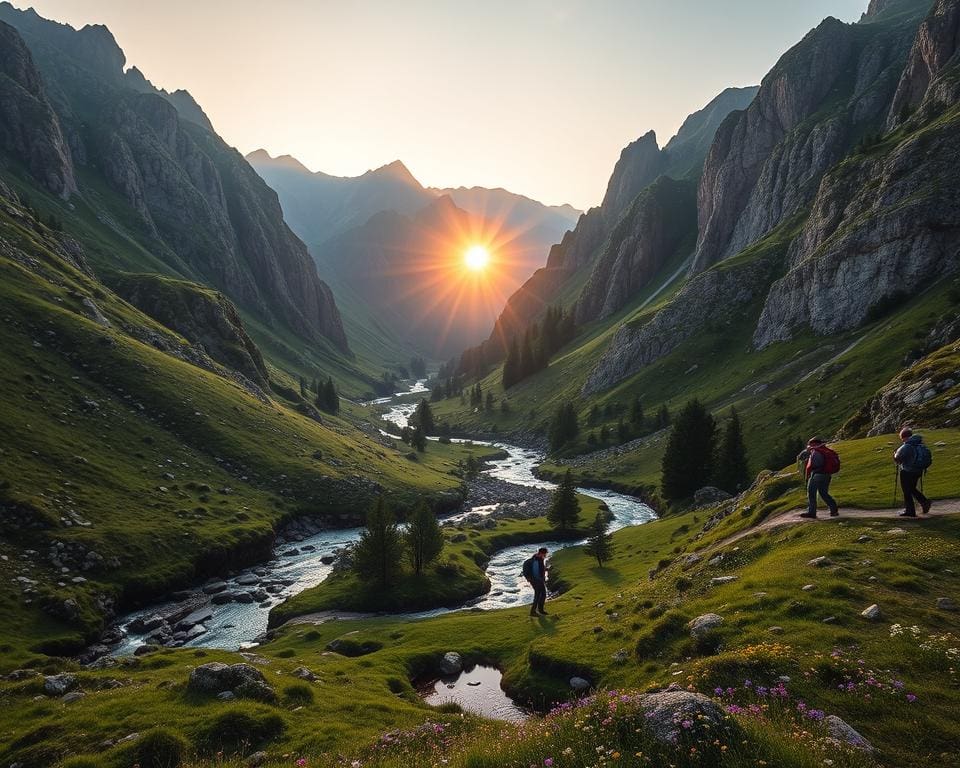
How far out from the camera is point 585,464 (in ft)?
402

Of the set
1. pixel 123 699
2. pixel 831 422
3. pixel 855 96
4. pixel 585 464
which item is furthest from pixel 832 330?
pixel 855 96

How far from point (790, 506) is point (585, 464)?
9169 centimetres

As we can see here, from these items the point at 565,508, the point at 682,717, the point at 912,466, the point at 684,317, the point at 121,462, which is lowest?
the point at 682,717

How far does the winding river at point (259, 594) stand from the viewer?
45.3 metres

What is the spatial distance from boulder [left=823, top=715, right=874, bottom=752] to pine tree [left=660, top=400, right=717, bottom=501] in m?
71.7

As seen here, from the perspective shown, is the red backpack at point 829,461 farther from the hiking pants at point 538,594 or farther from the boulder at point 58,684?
the boulder at point 58,684

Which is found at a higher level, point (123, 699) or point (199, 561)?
point (199, 561)

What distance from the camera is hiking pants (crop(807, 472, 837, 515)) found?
27016mm

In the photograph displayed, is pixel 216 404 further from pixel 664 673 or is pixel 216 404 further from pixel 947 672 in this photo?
pixel 947 672

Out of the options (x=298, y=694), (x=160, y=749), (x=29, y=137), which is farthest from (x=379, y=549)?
(x=29, y=137)

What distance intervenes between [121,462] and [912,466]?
75.4m

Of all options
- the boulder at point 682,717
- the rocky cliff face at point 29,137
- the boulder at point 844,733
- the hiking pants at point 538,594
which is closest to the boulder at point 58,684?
the hiking pants at point 538,594

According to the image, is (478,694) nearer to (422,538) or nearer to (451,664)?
(451,664)

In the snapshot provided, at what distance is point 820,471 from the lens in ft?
88.3
